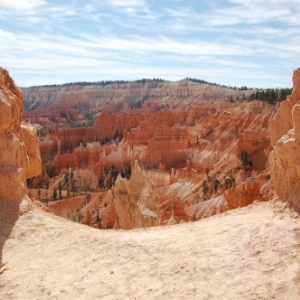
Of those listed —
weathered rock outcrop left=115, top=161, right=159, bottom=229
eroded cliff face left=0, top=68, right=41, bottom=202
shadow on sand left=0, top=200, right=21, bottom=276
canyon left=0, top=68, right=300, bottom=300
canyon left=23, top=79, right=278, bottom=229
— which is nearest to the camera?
canyon left=0, top=68, right=300, bottom=300

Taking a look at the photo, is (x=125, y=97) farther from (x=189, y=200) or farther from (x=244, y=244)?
(x=244, y=244)

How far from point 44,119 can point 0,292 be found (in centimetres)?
9202

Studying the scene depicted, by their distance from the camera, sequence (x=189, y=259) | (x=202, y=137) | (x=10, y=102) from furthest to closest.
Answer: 1. (x=202, y=137)
2. (x=10, y=102)
3. (x=189, y=259)

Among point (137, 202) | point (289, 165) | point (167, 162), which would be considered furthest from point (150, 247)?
point (167, 162)

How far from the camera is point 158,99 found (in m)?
122

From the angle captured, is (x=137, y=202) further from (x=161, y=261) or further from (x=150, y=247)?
(x=161, y=261)

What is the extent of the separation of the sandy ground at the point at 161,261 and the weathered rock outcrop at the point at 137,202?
803cm

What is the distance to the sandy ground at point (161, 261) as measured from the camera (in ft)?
18.7

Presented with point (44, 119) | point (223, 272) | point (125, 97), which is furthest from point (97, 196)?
point (125, 97)

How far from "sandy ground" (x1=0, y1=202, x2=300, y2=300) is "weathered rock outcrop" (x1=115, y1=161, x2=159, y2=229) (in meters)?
8.03

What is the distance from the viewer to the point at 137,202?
17625 mm

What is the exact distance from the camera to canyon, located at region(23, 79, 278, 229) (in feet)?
84.7

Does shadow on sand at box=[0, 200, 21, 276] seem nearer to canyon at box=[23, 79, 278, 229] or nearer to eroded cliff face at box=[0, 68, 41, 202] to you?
eroded cliff face at box=[0, 68, 41, 202]

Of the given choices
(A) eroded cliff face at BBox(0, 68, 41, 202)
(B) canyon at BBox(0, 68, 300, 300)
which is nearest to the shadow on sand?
(B) canyon at BBox(0, 68, 300, 300)
